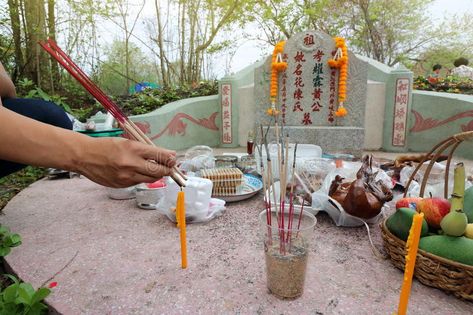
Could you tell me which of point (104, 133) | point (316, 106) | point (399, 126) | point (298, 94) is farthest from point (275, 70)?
point (104, 133)

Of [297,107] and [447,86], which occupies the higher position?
[447,86]

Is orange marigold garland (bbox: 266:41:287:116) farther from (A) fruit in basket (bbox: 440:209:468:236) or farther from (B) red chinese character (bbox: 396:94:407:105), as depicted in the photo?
(A) fruit in basket (bbox: 440:209:468:236)

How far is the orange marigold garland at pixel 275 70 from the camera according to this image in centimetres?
454

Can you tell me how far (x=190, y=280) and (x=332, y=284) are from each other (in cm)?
62

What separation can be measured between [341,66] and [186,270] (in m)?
3.89

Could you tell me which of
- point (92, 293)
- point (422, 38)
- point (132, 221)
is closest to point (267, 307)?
point (92, 293)

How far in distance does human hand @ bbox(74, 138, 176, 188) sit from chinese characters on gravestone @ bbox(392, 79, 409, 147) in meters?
5.06

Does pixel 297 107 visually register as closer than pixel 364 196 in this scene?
No

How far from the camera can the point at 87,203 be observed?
7.65ft

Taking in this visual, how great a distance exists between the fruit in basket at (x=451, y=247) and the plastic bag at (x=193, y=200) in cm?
116

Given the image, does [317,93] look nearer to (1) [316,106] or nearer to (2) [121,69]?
(1) [316,106]

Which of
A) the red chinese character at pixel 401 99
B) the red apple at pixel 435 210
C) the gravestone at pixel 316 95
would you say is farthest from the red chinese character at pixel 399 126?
the red apple at pixel 435 210

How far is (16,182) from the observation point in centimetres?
310

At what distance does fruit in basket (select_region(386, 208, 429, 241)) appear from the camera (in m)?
1.29
